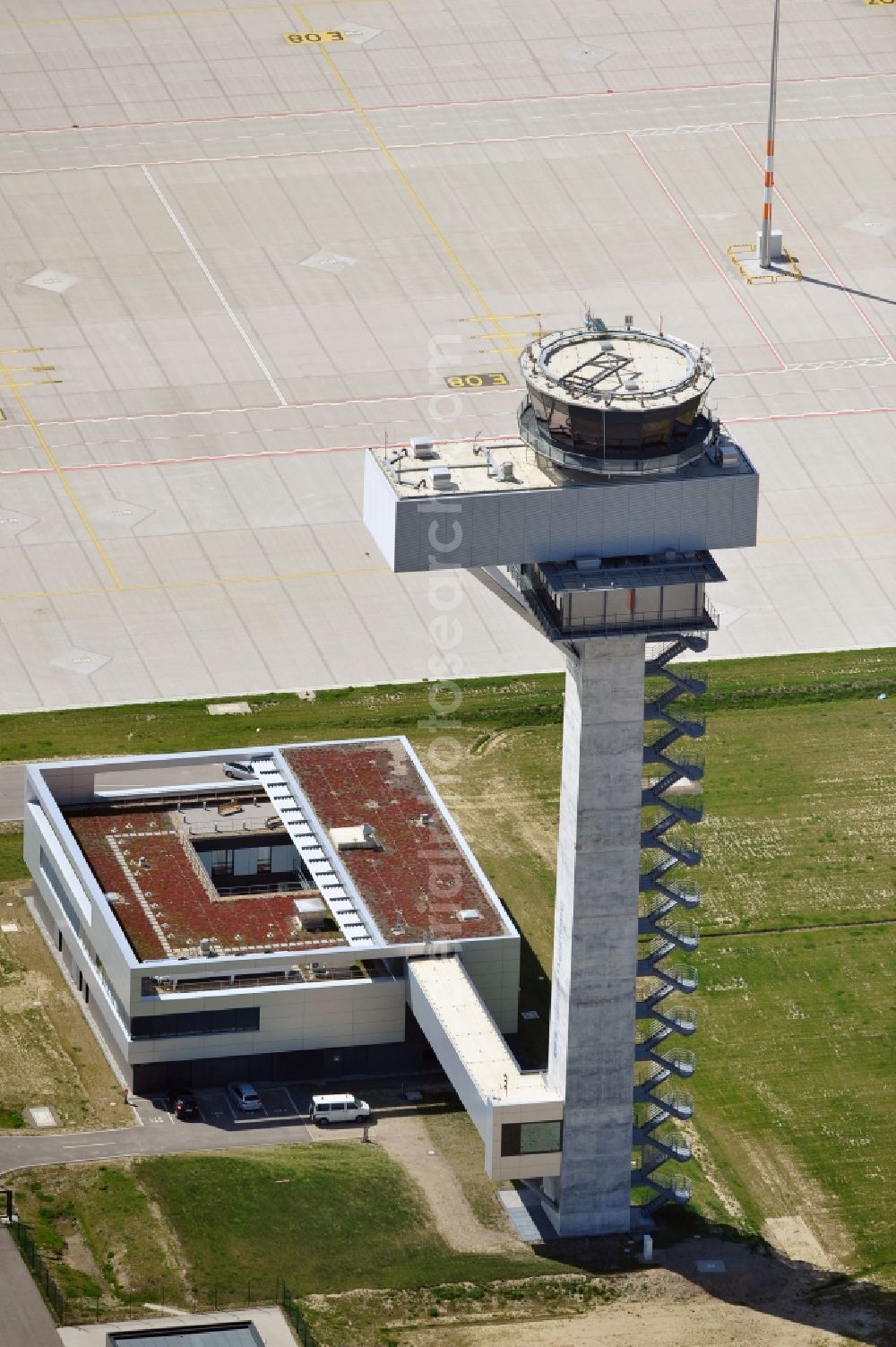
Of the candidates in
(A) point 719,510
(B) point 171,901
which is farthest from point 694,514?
(B) point 171,901

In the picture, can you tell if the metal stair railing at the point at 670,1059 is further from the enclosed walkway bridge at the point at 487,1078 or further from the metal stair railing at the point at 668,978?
A: the enclosed walkway bridge at the point at 487,1078

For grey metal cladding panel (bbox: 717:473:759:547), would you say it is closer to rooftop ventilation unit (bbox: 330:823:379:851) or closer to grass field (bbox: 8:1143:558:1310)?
grass field (bbox: 8:1143:558:1310)

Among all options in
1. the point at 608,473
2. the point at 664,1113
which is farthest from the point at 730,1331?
the point at 608,473

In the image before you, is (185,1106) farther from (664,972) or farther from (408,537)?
(408,537)

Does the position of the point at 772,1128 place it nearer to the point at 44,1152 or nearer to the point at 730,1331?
the point at 730,1331

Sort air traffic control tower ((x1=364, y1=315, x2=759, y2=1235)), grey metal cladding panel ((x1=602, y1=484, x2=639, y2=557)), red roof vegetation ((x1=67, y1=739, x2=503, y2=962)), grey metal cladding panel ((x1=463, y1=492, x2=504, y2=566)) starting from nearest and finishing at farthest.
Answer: grey metal cladding panel ((x1=463, y1=492, x2=504, y2=566)) → air traffic control tower ((x1=364, y1=315, x2=759, y2=1235)) → grey metal cladding panel ((x1=602, y1=484, x2=639, y2=557)) → red roof vegetation ((x1=67, y1=739, x2=503, y2=962))

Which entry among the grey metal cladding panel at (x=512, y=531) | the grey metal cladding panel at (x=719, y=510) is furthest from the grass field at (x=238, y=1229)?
the grey metal cladding panel at (x=719, y=510)

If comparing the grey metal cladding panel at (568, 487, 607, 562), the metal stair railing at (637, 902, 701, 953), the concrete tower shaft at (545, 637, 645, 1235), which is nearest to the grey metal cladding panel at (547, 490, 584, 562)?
the grey metal cladding panel at (568, 487, 607, 562)
